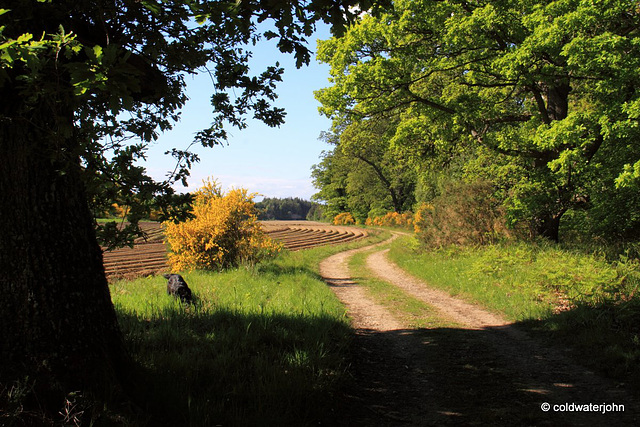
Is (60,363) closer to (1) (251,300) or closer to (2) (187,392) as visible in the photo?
(2) (187,392)

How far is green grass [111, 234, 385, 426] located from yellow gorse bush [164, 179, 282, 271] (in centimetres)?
468

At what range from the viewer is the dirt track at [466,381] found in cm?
422

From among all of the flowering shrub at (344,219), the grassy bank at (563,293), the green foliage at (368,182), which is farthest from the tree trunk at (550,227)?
the flowering shrub at (344,219)

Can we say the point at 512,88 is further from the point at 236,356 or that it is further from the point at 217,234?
the point at 236,356

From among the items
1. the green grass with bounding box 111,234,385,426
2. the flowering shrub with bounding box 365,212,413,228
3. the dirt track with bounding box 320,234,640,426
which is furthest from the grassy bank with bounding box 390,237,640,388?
the flowering shrub with bounding box 365,212,413,228

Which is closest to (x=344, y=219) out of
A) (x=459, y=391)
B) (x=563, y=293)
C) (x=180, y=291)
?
(x=563, y=293)

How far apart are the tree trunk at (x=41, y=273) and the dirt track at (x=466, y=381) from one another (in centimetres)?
272

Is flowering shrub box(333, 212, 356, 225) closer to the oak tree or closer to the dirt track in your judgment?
the dirt track

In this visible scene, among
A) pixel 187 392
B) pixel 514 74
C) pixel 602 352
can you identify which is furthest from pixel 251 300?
pixel 514 74

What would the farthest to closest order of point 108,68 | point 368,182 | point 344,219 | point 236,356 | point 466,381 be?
point 344,219 → point 368,182 → point 466,381 → point 236,356 → point 108,68

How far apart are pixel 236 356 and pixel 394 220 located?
38118 millimetres

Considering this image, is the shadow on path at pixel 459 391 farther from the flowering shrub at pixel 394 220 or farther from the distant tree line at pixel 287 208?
the distant tree line at pixel 287 208

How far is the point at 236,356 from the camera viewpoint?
4.84 m

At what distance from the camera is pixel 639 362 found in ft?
17.6
